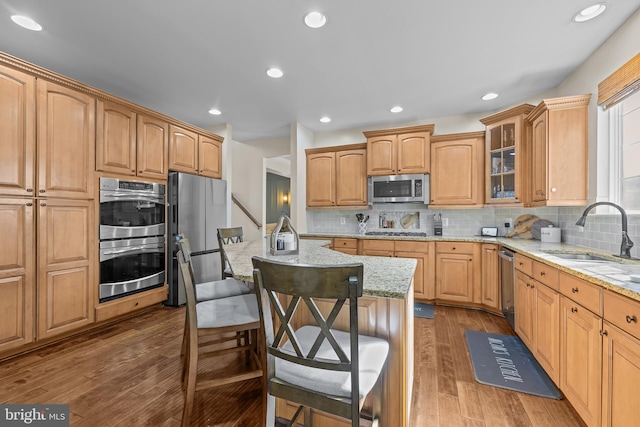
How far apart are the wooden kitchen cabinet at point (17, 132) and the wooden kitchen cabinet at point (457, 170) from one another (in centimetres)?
429

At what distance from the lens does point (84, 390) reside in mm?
1826

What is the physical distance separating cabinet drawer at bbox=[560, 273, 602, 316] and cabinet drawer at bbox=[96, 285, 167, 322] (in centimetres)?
383

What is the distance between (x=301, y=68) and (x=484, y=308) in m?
3.51

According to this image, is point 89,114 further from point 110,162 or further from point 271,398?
point 271,398

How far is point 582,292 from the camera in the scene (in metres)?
1.50

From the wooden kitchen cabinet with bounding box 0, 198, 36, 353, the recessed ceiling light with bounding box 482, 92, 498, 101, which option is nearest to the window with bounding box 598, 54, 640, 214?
the recessed ceiling light with bounding box 482, 92, 498, 101

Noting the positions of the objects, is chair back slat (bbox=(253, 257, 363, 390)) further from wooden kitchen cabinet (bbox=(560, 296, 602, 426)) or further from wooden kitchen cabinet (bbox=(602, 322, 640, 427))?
wooden kitchen cabinet (bbox=(560, 296, 602, 426))

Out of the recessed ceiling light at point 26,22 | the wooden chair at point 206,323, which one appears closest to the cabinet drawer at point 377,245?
the wooden chair at point 206,323

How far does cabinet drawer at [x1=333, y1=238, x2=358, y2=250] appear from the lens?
3.96 m

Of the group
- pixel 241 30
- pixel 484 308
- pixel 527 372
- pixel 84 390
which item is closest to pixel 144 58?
pixel 241 30

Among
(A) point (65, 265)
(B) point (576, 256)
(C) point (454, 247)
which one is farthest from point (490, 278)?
(A) point (65, 265)

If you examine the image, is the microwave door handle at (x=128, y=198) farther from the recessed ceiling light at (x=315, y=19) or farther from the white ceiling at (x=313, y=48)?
the recessed ceiling light at (x=315, y=19)

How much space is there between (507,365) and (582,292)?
100 cm

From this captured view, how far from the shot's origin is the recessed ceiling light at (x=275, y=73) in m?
2.75
